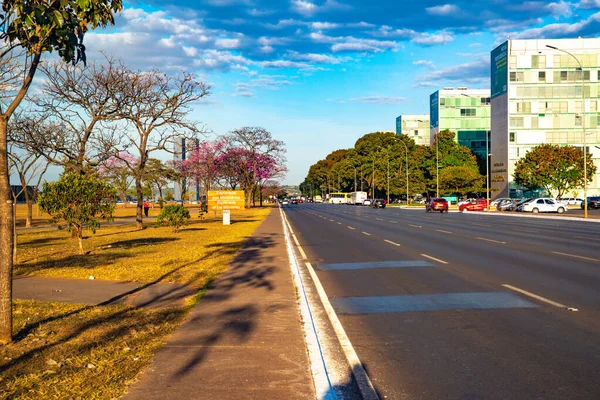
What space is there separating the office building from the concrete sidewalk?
11182 centimetres

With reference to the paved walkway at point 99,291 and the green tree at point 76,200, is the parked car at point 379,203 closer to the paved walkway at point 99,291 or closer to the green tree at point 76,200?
the green tree at point 76,200

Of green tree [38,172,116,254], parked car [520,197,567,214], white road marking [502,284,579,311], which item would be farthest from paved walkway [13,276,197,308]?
parked car [520,197,567,214]

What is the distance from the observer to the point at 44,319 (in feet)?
26.0

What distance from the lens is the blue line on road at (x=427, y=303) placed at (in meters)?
8.92

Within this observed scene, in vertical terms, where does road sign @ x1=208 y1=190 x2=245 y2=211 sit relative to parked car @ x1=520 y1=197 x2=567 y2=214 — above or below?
above

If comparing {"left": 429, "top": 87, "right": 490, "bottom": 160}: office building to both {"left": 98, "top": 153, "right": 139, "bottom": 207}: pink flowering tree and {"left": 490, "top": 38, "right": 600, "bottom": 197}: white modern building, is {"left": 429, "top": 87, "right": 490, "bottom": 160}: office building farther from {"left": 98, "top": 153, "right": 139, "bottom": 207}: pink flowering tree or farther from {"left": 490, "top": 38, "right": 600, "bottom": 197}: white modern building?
{"left": 98, "top": 153, "right": 139, "bottom": 207}: pink flowering tree

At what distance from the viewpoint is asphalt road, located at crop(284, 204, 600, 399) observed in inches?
213

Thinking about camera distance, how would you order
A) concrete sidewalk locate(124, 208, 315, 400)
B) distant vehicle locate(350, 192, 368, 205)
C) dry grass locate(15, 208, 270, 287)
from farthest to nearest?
distant vehicle locate(350, 192, 368, 205), dry grass locate(15, 208, 270, 287), concrete sidewalk locate(124, 208, 315, 400)

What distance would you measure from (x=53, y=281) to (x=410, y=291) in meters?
7.08

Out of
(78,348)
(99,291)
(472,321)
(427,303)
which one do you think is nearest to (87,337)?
→ (78,348)

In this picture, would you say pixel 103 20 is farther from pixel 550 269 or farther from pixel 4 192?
pixel 550 269

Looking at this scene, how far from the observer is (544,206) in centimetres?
5722

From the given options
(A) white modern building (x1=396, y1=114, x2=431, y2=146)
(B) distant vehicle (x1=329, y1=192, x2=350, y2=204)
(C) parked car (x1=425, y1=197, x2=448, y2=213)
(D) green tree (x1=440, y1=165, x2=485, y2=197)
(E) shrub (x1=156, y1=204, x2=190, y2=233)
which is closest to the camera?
(E) shrub (x1=156, y1=204, x2=190, y2=233)

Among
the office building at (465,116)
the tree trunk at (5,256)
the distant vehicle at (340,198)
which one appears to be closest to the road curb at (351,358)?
the tree trunk at (5,256)
